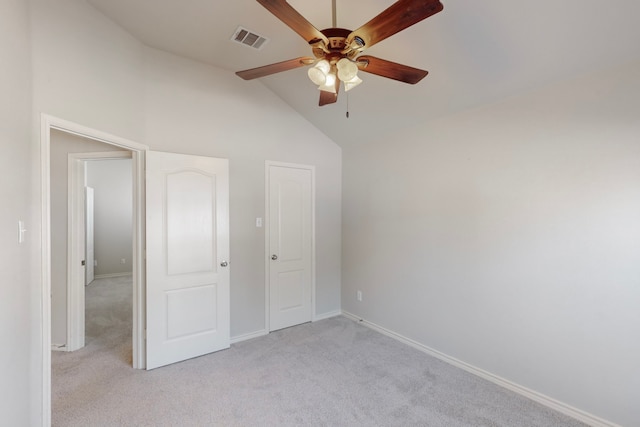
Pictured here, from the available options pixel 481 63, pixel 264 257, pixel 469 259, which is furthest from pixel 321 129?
pixel 469 259

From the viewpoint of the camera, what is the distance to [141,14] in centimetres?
234

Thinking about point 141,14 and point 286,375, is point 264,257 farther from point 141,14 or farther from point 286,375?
point 141,14

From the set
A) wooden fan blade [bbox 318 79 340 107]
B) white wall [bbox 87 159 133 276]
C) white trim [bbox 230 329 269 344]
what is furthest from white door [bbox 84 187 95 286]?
wooden fan blade [bbox 318 79 340 107]

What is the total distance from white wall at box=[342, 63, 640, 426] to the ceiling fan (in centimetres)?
134

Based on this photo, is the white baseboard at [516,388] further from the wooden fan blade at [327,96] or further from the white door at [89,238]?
the white door at [89,238]

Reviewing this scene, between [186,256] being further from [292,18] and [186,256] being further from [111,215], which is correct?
[111,215]

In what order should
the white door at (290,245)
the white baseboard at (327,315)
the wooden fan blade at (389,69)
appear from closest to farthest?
the wooden fan blade at (389,69), the white door at (290,245), the white baseboard at (327,315)

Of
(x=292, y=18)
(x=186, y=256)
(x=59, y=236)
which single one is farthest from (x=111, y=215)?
(x=292, y=18)

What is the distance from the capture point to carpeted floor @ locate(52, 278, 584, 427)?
2.10 m

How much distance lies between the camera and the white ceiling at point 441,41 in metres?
1.78

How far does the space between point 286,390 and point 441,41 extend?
9.97ft

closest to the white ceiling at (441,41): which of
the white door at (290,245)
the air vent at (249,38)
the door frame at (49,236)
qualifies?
the air vent at (249,38)

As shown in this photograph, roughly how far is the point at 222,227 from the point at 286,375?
161cm

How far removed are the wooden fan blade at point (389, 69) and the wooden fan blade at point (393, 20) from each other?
0.37 ft
